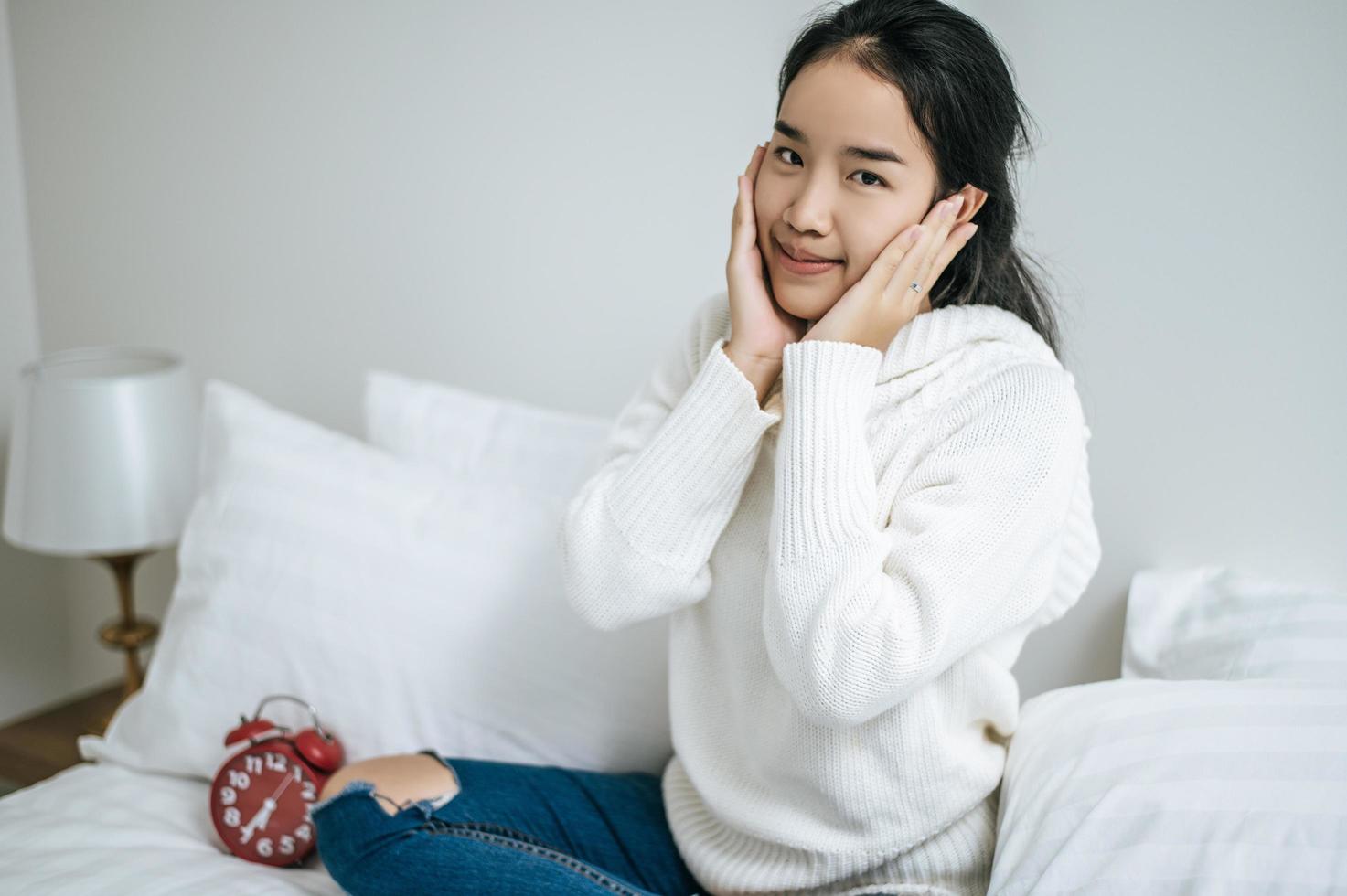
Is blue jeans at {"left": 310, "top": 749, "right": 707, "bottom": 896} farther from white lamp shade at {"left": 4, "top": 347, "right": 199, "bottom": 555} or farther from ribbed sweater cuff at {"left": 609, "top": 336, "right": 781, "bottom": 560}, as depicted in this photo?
white lamp shade at {"left": 4, "top": 347, "right": 199, "bottom": 555}

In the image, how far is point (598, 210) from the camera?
61.4 inches

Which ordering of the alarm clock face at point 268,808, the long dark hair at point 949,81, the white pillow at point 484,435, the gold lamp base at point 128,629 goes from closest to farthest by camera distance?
the long dark hair at point 949,81
the alarm clock face at point 268,808
the white pillow at point 484,435
the gold lamp base at point 128,629

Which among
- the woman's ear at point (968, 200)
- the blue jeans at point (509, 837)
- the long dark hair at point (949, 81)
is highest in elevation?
the long dark hair at point (949, 81)

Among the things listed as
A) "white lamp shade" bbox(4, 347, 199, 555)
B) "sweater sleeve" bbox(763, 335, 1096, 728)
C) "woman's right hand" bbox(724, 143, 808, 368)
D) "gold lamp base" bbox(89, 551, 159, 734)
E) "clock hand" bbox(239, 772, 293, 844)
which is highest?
"woman's right hand" bbox(724, 143, 808, 368)

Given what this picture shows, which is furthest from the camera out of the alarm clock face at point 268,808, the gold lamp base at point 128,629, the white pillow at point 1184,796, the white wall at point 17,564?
the white wall at point 17,564

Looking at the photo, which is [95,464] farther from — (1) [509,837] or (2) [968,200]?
(2) [968,200]

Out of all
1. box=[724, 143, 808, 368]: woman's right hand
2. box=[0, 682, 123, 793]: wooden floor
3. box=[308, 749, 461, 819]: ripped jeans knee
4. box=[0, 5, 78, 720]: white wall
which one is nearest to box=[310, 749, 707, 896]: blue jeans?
box=[308, 749, 461, 819]: ripped jeans knee

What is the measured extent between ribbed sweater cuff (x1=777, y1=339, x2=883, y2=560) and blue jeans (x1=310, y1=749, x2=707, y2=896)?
368 mm

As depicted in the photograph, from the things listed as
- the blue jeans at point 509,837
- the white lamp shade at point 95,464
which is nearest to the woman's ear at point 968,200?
the blue jeans at point 509,837

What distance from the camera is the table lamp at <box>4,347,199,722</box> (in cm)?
169

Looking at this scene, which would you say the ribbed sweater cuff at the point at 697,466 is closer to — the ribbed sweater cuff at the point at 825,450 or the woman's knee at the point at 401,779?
the ribbed sweater cuff at the point at 825,450

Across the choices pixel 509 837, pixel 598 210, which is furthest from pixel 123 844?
pixel 598 210

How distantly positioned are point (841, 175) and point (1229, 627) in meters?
0.59

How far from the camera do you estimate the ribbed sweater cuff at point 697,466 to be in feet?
3.32
